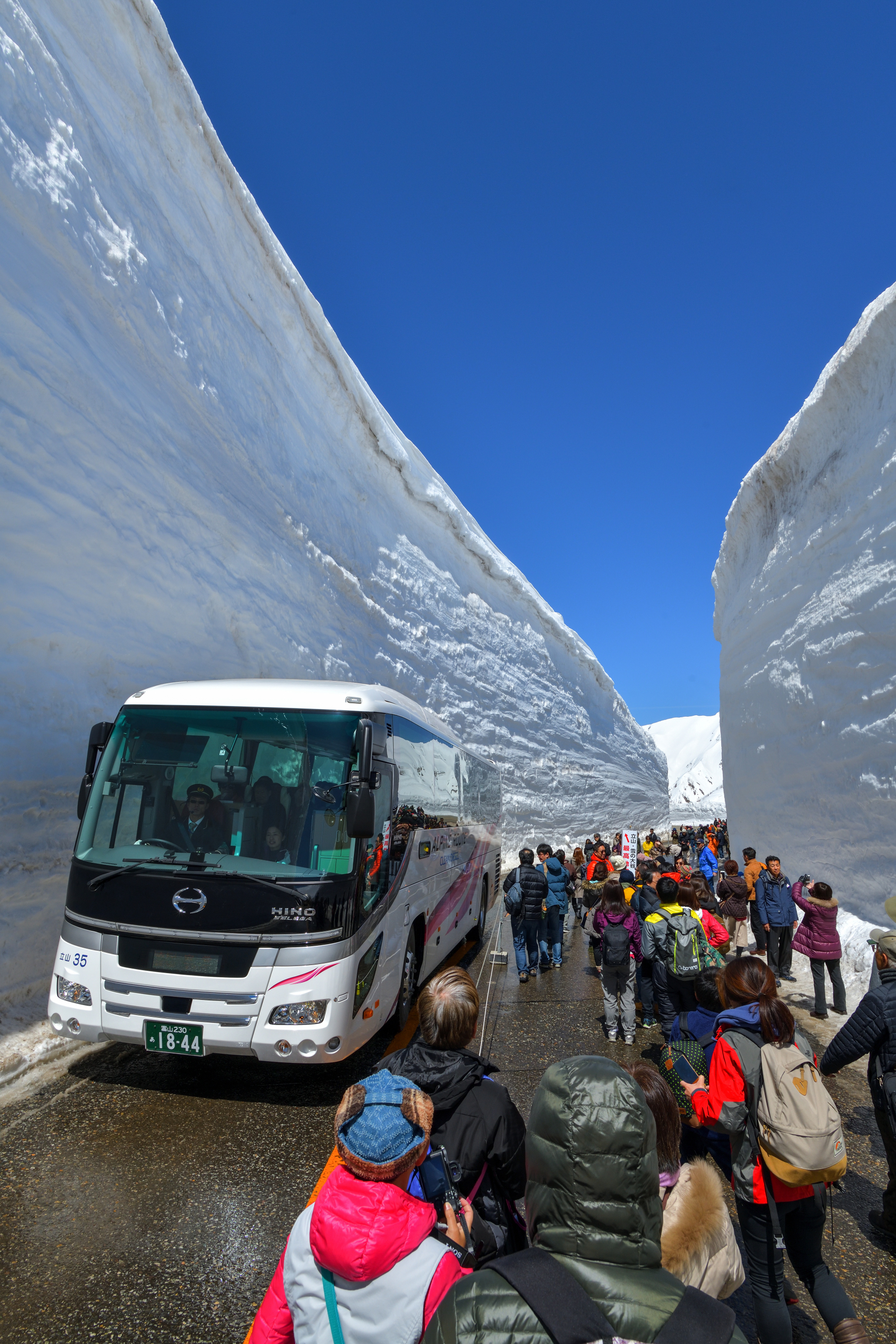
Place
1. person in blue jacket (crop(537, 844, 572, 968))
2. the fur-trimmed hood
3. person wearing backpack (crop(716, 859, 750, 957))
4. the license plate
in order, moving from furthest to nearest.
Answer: person wearing backpack (crop(716, 859, 750, 957)) → person in blue jacket (crop(537, 844, 572, 968)) → the license plate → the fur-trimmed hood

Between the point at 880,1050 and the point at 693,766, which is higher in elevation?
the point at 693,766

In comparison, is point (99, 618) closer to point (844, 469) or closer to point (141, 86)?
point (141, 86)

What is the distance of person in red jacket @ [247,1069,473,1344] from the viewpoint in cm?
147

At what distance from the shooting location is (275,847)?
15.1 ft

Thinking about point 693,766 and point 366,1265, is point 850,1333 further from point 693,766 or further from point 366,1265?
point 693,766

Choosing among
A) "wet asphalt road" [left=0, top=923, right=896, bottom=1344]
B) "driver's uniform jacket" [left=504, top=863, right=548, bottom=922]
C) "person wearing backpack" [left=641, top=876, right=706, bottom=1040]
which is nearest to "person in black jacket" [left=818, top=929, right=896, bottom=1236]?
"wet asphalt road" [left=0, top=923, right=896, bottom=1344]

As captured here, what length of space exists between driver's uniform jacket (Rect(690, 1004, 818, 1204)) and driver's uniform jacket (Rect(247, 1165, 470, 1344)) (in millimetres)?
1360

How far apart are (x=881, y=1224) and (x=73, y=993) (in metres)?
4.65

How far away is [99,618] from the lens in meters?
8.58

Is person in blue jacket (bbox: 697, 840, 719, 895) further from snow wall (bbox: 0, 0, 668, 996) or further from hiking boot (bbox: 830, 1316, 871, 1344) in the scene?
hiking boot (bbox: 830, 1316, 871, 1344)

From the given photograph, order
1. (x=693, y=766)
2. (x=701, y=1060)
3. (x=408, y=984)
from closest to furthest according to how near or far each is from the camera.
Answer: (x=701, y=1060) → (x=408, y=984) → (x=693, y=766)

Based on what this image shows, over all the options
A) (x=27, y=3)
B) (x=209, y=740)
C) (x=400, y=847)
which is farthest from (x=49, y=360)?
(x=400, y=847)

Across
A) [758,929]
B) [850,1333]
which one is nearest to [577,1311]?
[850,1333]

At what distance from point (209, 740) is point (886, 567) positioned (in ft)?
32.2
